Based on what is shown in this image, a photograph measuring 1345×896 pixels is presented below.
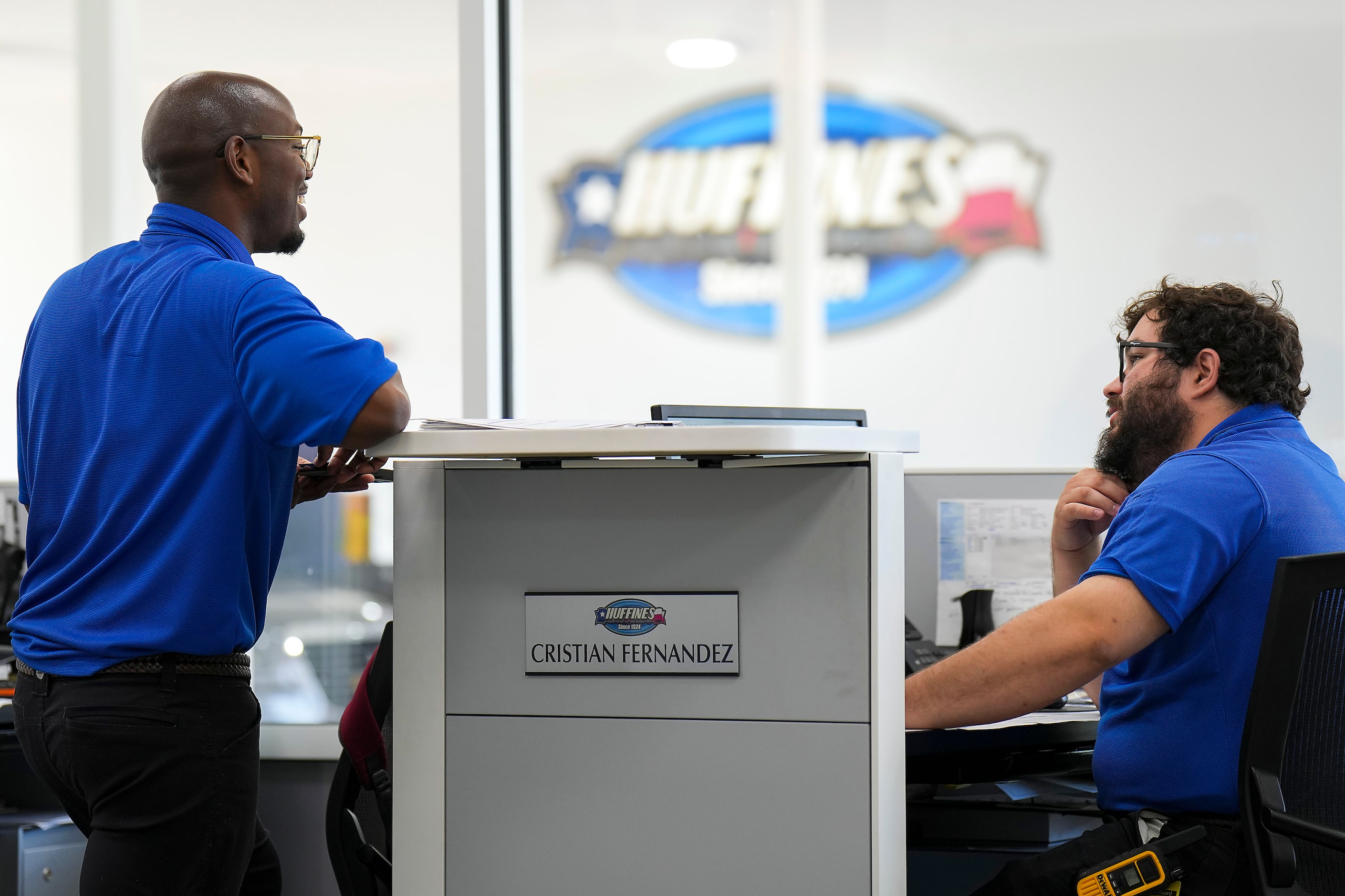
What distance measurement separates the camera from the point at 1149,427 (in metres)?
1.51

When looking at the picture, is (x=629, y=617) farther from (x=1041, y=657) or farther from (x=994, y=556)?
(x=994, y=556)

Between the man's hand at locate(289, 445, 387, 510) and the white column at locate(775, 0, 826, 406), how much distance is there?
4.60 feet

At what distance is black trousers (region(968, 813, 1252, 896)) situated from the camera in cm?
120

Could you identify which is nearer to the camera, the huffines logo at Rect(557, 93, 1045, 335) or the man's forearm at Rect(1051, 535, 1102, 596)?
the man's forearm at Rect(1051, 535, 1102, 596)

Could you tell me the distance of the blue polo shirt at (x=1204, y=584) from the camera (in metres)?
1.21

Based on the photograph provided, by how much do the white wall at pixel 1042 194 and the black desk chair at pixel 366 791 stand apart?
1201 mm

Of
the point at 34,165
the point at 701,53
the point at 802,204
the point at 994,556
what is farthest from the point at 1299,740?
the point at 34,165

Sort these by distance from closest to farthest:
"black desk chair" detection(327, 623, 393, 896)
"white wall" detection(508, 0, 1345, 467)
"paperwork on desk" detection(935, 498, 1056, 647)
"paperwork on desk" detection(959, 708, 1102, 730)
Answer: "black desk chair" detection(327, 623, 393, 896) < "paperwork on desk" detection(959, 708, 1102, 730) < "paperwork on desk" detection(935, 498, 1056, 647) < "white wall" detection(508, 0, 1345, 467)

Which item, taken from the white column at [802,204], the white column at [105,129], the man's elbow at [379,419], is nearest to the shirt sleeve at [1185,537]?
the man's elbow at [379,419]

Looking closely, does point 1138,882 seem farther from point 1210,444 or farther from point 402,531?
point 402,531

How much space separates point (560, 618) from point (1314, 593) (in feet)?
2.53

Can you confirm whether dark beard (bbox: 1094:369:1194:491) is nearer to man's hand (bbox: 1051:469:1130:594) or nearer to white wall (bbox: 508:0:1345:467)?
man's hand (bbox: 1051:469:1130:594)

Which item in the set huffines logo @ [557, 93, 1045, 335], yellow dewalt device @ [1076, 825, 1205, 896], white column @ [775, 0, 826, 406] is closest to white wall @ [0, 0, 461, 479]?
huffines logo @ [557, 93, 1045, 335]

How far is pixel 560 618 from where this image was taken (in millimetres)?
1041
